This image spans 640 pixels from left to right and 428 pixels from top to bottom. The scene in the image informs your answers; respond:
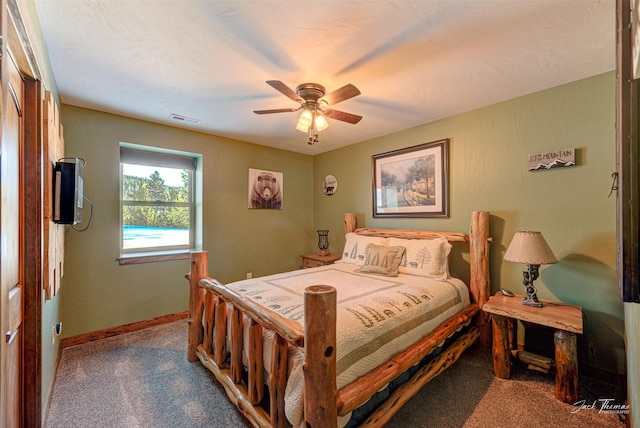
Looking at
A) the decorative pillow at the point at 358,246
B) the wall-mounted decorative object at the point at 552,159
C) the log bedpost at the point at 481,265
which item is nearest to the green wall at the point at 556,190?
the wall-mounted decorative object at the point at 552,159

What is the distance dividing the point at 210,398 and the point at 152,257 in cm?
193

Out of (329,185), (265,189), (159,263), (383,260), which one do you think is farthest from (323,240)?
(159,263)

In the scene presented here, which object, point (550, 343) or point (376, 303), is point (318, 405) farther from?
point (550, 343)

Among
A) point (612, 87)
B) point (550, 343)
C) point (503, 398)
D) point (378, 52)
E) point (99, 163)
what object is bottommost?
point (503, 398)

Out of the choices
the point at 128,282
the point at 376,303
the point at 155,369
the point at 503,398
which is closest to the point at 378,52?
the point at 376,303

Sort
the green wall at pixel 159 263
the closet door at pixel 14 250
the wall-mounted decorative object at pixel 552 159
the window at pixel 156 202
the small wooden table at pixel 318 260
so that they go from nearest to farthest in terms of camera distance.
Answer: the closet door at pixel 14 250
the wall-mounted decorative object at pixel 552 159
the green wall at pixel 159 263
the window at pixel 156 202
the small wooden table at pixel 318 260


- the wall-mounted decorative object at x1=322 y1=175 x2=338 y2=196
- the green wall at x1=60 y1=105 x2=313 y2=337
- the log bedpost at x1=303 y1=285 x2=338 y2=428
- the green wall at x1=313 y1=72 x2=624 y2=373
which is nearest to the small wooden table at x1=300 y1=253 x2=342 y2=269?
the green wall at x1=60 y1=105 x2=313 y2=337

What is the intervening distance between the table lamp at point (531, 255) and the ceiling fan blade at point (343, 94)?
1793mm

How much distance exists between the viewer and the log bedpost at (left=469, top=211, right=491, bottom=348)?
2.62 m

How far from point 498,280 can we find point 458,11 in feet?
7.88

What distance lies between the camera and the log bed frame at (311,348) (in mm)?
1171

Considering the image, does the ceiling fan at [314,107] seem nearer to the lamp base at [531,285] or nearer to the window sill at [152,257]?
the lamp base at [531,285]

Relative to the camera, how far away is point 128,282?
299 cm

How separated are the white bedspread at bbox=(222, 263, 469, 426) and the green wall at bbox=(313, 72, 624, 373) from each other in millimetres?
808
